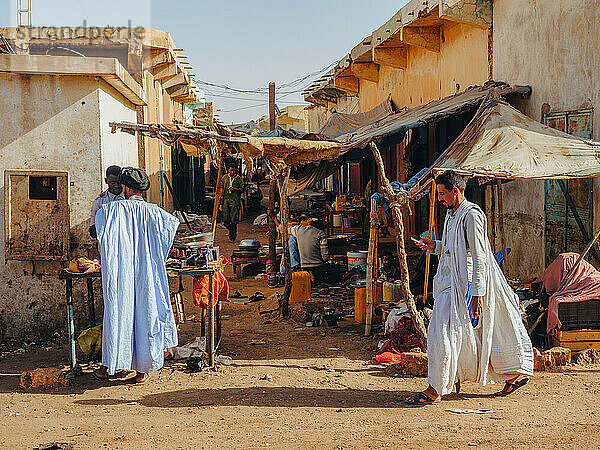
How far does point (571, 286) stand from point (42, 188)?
570 centimetres

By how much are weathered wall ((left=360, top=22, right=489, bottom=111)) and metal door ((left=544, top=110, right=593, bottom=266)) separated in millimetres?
2815

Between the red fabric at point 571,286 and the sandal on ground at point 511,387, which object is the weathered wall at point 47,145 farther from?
the red fabric at point 571,286

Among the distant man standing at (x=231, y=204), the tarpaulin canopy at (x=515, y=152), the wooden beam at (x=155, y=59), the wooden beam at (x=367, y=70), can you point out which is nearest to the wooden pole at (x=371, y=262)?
the tarpaulin canopy at (x=515, y=152)

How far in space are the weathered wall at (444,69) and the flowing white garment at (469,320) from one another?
6132 mm

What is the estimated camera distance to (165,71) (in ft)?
52.5

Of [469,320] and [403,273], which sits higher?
[403,273]

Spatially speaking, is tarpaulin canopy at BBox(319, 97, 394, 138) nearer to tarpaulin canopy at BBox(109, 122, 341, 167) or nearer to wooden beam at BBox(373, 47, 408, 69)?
wooden beam at BBox(373, 47, 408, 69)

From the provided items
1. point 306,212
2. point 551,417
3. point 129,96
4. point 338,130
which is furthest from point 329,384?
point 306,212

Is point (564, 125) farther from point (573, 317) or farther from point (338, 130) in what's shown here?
point (338, 130)

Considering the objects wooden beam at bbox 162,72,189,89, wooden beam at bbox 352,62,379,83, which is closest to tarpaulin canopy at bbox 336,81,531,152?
wooden beam at bbox 162,72,189,89

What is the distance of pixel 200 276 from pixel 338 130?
8540mm

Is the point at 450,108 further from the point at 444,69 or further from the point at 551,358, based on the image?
the point at 444,69

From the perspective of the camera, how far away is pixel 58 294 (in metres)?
7.50

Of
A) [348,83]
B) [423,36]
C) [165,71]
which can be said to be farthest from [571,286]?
[348,83]
